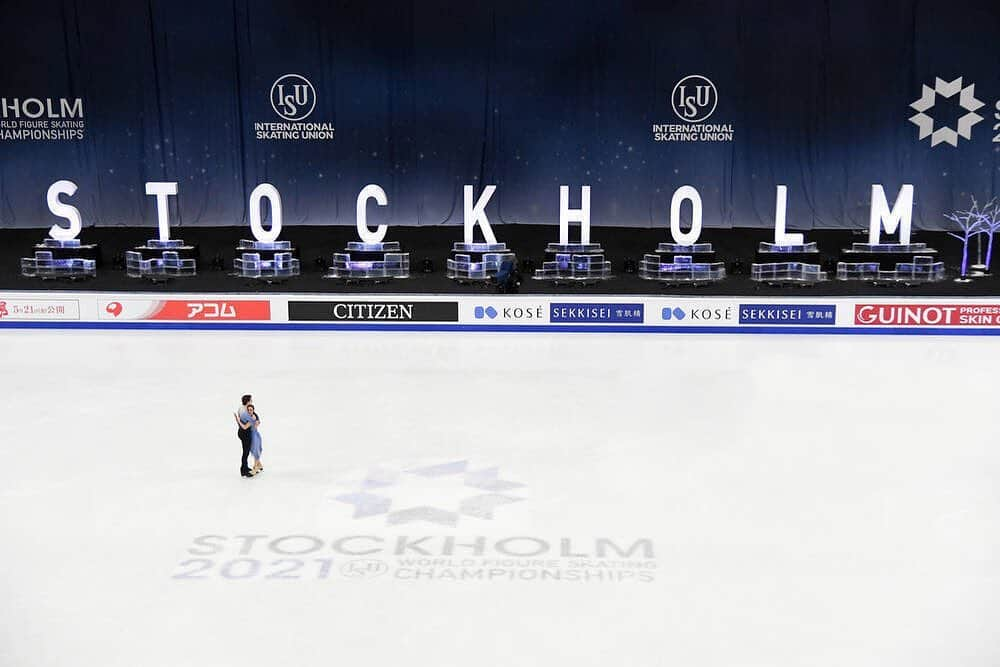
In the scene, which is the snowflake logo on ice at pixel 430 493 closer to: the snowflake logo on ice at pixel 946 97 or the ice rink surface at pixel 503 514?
the ice rink surface at pixel 503 514

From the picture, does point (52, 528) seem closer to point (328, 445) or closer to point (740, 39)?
point (328, 445)

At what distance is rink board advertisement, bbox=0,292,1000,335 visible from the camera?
18.1 m

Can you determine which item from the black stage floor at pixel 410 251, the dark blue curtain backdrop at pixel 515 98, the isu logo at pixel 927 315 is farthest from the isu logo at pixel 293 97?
the isu logo at pixel 927 315

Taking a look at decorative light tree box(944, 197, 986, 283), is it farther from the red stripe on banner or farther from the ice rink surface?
the red stripe on banner

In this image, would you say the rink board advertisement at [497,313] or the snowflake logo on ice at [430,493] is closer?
the snowflake logo on ice at [430,493]

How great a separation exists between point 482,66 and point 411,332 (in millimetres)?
7775

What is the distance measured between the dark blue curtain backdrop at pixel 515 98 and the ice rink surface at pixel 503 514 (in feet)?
28.2

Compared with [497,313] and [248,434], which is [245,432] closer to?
[248,434]

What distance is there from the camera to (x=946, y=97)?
22.7m

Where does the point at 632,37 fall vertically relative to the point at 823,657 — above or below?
above

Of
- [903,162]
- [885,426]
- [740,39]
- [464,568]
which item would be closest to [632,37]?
[740,39]

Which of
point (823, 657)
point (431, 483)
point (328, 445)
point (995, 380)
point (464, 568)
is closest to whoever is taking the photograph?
point (823, 657)

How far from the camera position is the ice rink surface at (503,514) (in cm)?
693

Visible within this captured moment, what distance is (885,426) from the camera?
478 inches
